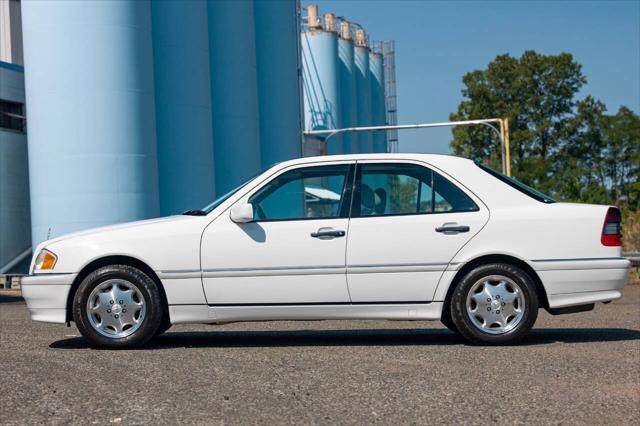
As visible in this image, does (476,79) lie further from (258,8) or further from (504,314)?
(504,314)

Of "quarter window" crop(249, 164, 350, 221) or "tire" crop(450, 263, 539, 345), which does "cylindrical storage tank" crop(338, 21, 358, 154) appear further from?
"tire" crop(450, 263, 539, 345)

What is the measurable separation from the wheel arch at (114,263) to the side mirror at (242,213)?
2.58 feet

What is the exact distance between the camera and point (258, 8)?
36.9m

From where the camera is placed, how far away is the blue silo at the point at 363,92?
5984 cm

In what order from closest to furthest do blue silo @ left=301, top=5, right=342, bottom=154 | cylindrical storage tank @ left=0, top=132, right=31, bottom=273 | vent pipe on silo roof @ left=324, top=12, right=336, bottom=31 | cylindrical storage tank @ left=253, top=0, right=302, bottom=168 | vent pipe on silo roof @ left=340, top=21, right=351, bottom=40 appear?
1. cylindrical storage tank @ left=0, top=132, right=31, bottom=273
2. cylindrical storage tank @ left=253, top=0, right=302, bottom=168
3. blue silo @ left=301, top=5, right=342, bottom=154
4. vent pipe on silo roof @ left=324, top=12, right=336, bottom=31
5. vent pipe on silo roof @ left=340, top=21, right=351, bottom=40

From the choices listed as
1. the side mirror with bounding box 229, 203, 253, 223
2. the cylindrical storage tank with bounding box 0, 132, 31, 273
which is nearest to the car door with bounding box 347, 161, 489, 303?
the side mirror with bounding box 229, 203, 253, 223

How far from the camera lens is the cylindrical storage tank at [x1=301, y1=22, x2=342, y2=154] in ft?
173

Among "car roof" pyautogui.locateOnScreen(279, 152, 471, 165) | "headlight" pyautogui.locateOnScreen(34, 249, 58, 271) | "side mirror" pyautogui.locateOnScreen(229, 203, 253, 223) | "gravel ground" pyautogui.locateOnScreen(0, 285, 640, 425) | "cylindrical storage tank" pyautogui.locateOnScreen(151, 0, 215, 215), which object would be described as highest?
"cylindrical storage tank" pyautogui.locateOnScreen(151, 0, 215, 215)

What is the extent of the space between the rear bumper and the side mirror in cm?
228

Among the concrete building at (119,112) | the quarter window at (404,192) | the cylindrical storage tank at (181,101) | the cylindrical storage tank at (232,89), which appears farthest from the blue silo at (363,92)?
the quarter window at (404,192)

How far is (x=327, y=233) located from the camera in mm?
7980

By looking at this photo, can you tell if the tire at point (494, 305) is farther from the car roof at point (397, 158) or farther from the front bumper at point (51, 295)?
the front bumper at point (51, 295)

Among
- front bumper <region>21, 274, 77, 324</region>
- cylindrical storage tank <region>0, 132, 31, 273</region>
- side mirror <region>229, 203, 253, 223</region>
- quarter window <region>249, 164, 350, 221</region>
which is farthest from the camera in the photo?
cylindrical storage tank <region>0, 132, 31, 273</region>

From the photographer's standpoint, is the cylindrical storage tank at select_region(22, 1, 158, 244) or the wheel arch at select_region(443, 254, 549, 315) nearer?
the wheel arch at select_region(443, 254, 549, 315)
